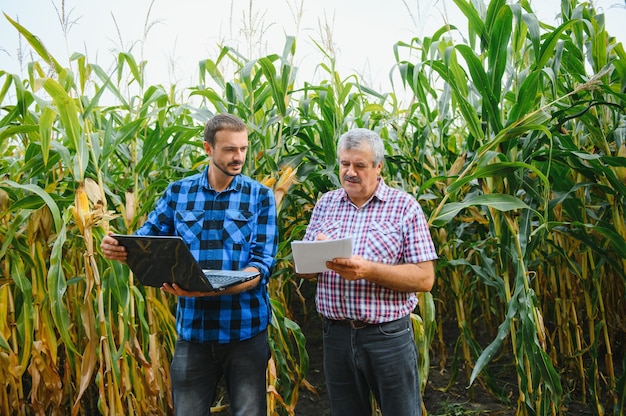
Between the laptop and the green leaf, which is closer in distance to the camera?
the laptop

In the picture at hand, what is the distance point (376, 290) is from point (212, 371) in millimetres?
724

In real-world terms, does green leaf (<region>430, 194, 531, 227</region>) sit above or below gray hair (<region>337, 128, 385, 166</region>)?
below

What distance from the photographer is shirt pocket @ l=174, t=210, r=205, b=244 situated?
1.86 m

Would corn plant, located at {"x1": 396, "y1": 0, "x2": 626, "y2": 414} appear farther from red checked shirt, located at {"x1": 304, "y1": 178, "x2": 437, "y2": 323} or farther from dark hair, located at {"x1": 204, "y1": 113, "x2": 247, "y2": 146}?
dark hair, located at {"x1": 204, "y1": 113, "x2": 247, "y2": 146}

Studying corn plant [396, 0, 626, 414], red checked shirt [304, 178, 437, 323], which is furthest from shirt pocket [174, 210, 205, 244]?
corn plant [396, 0, 626, 414]

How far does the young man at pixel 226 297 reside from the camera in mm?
1799

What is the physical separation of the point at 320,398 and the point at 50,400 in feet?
5.07

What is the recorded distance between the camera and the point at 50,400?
2400 millimetres

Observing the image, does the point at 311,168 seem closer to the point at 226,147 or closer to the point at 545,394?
the point at 226,147

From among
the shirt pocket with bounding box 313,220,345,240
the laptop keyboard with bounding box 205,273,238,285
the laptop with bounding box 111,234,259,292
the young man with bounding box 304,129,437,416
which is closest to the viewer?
the laptop with bounding box 111,234,259,292

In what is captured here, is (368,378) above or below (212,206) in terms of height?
below

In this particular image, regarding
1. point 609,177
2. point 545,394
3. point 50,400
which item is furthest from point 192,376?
point 609,177

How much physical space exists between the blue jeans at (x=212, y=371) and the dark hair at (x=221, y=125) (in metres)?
0.80

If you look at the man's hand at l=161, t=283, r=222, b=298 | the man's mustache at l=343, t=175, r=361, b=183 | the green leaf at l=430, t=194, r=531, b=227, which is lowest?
the man's hand at l=161, t=283, r=222, b=298
